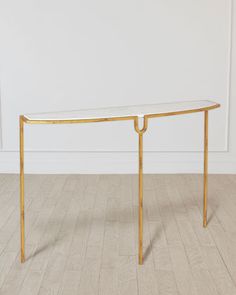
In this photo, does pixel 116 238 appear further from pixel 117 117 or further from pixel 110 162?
pixel 110 162

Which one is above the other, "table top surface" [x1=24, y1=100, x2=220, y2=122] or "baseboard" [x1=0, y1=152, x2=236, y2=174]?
"table top surface" [x1=24, y1=100, x2=220, y2=122]

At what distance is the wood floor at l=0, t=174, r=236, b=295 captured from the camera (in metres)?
2.85

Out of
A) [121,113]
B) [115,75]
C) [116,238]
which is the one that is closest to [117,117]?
[121,113]

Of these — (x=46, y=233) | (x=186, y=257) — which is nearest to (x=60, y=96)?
(x=46, y=233)

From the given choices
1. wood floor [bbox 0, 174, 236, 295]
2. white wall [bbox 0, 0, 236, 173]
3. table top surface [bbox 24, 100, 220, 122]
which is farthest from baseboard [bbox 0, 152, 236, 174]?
table top surface [bbox 24, 100, 220, 122]

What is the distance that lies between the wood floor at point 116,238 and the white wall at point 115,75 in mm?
281

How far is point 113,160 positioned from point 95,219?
4.45 feet

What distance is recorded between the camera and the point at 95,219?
3.82m

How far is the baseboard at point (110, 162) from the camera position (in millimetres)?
5109

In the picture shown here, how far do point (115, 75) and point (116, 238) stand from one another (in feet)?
6.35

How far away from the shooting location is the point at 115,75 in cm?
501

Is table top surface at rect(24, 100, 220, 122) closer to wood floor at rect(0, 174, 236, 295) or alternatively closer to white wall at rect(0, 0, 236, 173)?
wood floor at rect(0, 174, 236, 295)

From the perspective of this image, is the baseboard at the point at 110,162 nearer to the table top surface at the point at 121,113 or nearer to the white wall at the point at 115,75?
the white wall at the point at 115,75

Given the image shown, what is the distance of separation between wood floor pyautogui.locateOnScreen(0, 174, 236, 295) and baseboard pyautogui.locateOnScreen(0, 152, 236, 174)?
198 millimetres
